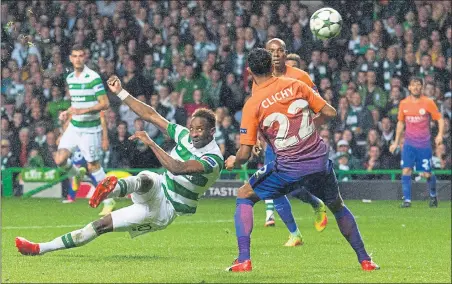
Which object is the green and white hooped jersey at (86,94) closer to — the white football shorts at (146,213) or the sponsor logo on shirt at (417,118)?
the sponsor logo on shirt at (417,118)

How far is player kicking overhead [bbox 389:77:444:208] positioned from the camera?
63.0 ft

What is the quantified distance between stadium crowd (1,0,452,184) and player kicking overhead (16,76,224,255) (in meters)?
10.4

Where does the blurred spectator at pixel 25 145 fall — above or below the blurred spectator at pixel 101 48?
below

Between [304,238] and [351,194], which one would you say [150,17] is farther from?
[304,238]

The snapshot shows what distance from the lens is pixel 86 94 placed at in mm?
17125

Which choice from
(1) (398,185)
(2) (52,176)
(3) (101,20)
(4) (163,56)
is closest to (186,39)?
(4) (163,56)

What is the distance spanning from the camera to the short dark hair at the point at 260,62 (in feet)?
31.8

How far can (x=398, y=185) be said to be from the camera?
20766mm

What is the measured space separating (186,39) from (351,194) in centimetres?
536

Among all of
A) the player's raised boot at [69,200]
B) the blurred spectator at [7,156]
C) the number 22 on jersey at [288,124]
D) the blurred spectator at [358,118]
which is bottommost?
the player's raised boot at [69,200]

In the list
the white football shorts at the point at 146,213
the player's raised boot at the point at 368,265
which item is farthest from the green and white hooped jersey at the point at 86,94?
the player's raised boot at the point at 368,265

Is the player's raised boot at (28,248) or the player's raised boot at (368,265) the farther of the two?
the player's raised boot at (28,248)

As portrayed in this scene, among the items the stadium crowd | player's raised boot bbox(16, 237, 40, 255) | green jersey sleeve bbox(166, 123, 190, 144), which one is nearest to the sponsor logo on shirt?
the stadium crowd

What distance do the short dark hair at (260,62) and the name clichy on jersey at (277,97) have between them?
218 millimetres
